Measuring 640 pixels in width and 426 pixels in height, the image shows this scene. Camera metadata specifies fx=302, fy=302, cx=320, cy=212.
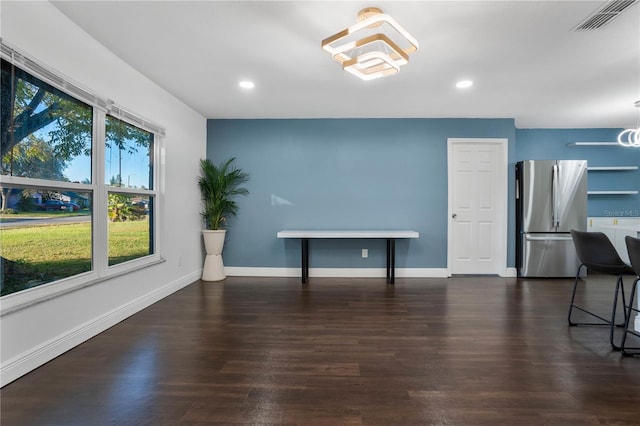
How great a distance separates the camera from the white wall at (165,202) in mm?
1886

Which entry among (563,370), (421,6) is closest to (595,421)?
(563,370)

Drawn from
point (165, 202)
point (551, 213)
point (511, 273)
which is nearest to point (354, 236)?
point (165, 202)

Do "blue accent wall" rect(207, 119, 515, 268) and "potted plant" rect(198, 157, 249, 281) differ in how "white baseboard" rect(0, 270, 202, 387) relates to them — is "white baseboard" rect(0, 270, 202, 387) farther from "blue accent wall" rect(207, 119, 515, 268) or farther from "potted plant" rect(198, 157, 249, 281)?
"blue accent wall" rect(207, 119, 515, 268)

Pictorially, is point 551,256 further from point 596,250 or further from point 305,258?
point 305,258

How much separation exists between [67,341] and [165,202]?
1.75 meters

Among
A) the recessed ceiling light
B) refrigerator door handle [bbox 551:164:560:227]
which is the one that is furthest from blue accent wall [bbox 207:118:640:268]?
the recessed ceiling light

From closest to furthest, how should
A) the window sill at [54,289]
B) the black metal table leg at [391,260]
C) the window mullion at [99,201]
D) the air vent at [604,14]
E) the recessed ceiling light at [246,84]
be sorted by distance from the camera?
the window sill at [54,289], the air vent at [604,14], the window mullion at [99,201], the recessed ceiling light at [246,84], the black metal table leg at [391,260]

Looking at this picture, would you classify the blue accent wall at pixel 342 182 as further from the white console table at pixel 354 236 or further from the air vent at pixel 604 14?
the air vent at pixel 604 14

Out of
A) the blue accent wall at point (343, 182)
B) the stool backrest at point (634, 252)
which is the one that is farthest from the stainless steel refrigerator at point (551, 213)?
the stool backrest at point (634, 252)

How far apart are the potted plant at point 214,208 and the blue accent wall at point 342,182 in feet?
0.78

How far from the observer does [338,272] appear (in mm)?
4586

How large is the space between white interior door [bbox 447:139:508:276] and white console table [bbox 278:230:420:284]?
949 millimetres

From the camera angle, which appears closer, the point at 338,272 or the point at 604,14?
the point at 604,14

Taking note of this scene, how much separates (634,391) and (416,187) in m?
3.19
